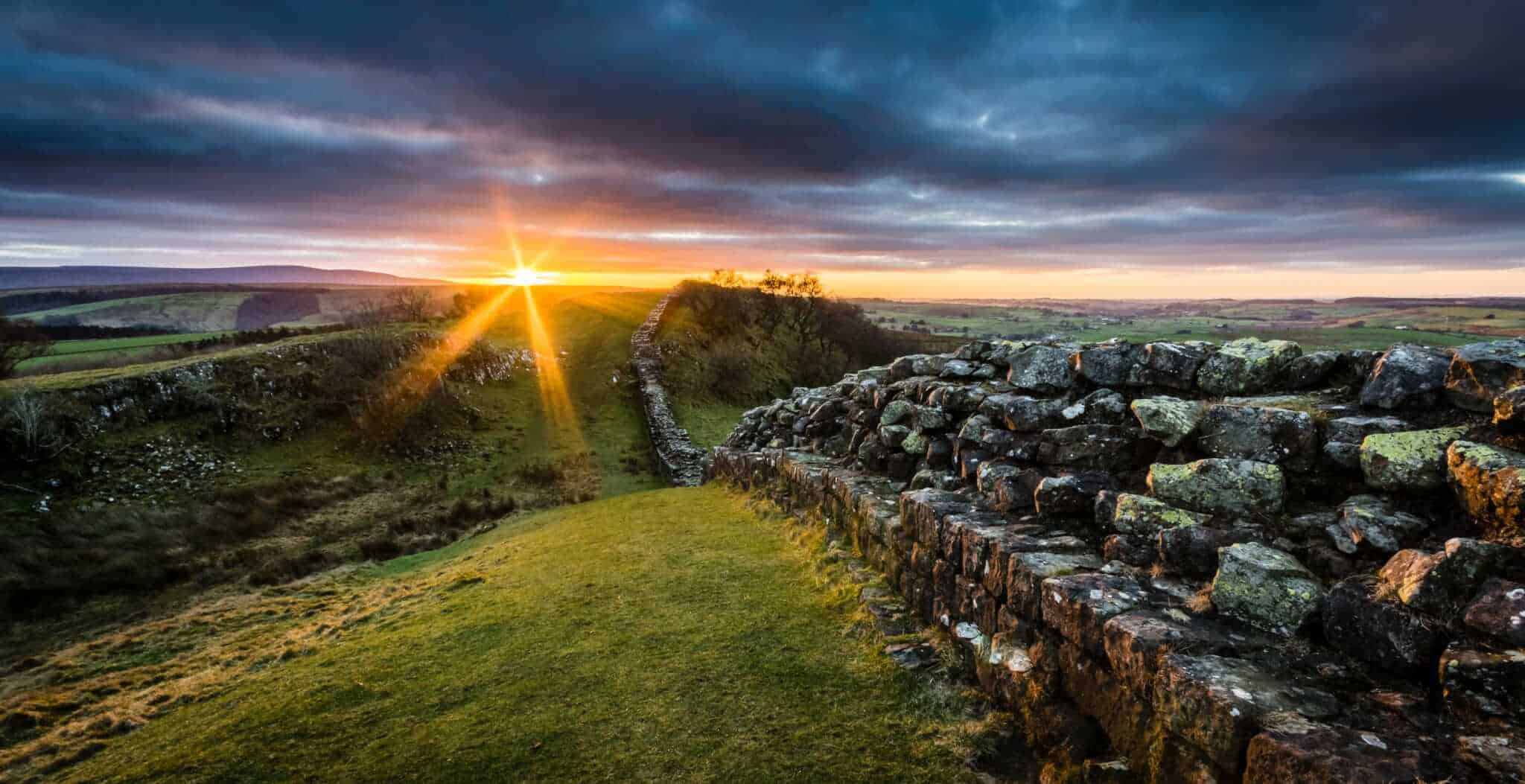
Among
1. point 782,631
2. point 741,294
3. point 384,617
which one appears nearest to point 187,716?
point 384,617

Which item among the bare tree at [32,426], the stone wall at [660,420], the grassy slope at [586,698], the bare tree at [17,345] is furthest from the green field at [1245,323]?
the bare tree at [17,345]

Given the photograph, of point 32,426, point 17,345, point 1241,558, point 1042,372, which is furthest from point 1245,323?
point 17,345

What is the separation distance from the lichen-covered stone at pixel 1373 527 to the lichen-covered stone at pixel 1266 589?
1.18 ft

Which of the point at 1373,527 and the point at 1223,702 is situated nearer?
the point at 1223,702

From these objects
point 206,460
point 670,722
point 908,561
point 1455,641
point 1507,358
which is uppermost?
point 1507,358

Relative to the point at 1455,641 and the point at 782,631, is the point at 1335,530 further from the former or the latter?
the point at 782,631

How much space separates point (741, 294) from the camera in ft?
210

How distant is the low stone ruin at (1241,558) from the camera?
304cm

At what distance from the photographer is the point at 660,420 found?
3030cm

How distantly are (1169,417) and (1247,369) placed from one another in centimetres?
128

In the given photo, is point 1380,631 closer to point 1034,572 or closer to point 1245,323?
point 1034,572

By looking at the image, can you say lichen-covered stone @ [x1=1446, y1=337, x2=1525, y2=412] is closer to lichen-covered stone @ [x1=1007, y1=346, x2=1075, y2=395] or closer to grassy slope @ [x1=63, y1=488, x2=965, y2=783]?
lichen-covered stone @ [x1=1007, y1=346, x2=1075, y2=395]

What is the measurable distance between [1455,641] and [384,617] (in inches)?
447

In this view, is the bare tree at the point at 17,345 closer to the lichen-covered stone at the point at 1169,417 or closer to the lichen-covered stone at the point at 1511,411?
the lichen-covered stone at the point at 1169,417
